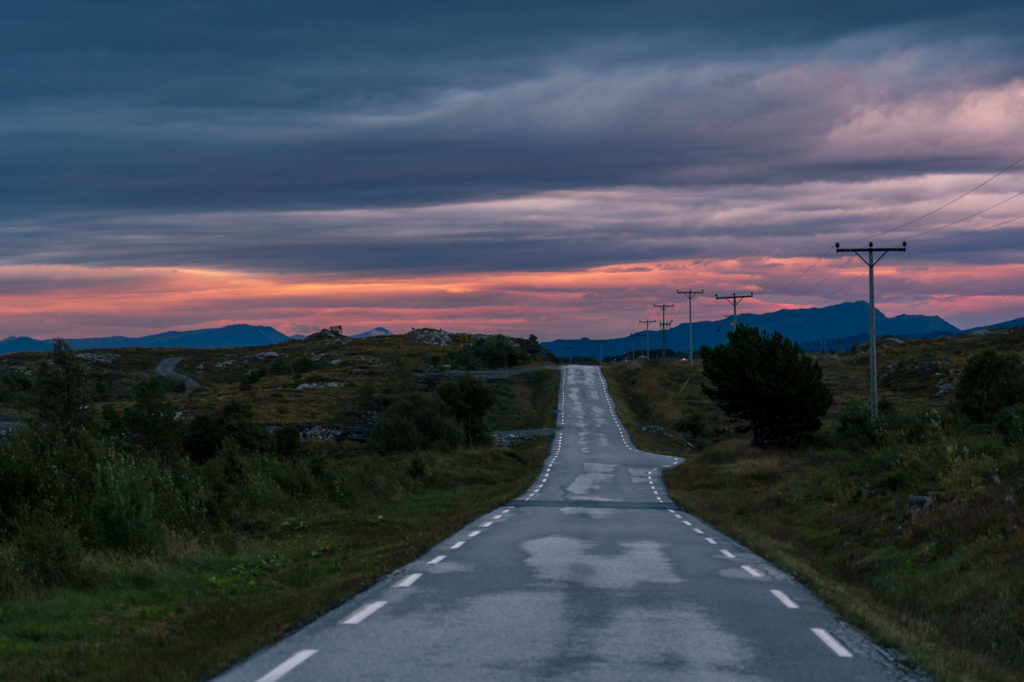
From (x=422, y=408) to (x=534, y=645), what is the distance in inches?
2033

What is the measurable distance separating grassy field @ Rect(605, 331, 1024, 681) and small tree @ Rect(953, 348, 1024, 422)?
180 inches

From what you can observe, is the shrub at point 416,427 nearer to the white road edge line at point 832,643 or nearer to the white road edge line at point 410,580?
the white road edge line at point 410,580

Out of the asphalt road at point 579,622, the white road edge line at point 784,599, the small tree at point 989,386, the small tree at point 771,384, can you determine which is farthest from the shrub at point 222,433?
the white road edge line at point 784,599

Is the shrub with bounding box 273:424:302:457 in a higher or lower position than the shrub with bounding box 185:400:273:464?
lower

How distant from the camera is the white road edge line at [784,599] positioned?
10.4 m

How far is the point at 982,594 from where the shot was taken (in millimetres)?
11281

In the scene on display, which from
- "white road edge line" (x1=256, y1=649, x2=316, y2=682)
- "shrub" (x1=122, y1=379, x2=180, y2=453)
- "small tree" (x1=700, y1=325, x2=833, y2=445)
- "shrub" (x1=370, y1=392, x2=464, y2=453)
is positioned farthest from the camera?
"shrub" (x1=370, y1=392, x2=464, y2=453)

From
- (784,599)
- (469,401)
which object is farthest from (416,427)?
(784,599)

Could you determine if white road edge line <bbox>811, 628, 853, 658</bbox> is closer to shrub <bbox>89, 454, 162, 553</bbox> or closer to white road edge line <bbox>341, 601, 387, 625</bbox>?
white road edge line <bbox>341, 601, 387, 625</bbox>

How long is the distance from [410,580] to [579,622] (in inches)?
132

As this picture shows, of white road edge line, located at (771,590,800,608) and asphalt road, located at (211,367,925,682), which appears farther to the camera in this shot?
white road edge line, located at (771,590,800,608)

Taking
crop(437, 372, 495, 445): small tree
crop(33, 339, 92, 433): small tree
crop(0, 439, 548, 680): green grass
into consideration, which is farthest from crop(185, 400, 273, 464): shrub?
crop(0, 439, 548, 680): green grass

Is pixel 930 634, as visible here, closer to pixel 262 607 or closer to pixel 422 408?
pixel 262 607

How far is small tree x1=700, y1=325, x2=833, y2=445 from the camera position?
47.7m
